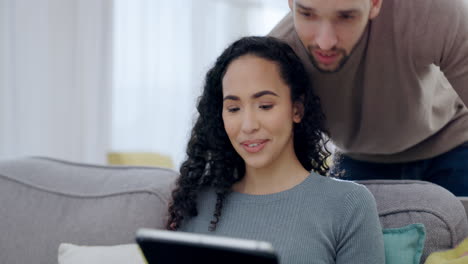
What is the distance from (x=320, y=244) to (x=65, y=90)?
2.79 metres

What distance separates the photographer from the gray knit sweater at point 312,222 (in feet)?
4.47

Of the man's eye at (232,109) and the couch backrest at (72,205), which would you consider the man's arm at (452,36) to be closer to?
the man's eye at (232,109)

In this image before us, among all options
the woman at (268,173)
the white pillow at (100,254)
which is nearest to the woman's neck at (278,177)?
the woman at (268,173)

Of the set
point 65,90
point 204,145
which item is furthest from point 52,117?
point 204,145

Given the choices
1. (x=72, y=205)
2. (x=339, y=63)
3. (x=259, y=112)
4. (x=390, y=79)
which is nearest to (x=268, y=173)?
(x=259, y=112)

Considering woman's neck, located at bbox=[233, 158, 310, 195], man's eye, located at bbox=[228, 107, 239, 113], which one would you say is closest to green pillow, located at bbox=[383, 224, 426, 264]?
woman's neck, located at bbox=[233, 158, 310, 195]

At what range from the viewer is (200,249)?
0.92m

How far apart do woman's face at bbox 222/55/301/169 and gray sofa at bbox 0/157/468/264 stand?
312mm

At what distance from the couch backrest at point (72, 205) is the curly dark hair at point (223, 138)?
113 mm

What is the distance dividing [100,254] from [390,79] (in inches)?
37.8

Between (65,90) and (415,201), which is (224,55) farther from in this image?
(65,90)

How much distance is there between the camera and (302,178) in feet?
5.03

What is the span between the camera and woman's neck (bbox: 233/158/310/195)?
1.53 metres

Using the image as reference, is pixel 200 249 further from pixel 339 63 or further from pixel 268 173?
pixel 339 63
